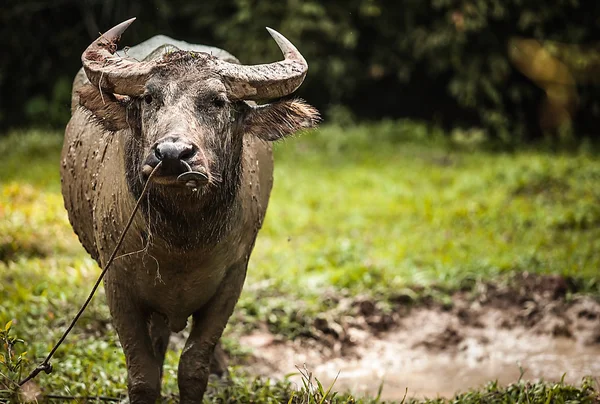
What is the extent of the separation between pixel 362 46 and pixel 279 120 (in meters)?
10.3

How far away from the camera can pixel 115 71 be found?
10.8 feet

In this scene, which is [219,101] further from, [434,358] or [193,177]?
[434,358]

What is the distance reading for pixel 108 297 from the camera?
12.1 feet

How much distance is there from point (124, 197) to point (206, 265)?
0.46 meters

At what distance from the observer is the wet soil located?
5156 millimetres

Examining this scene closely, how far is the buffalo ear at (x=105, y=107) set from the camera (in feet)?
11.2

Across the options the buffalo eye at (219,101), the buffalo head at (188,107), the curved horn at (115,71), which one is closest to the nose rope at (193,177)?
the buffalo head at (188,107)

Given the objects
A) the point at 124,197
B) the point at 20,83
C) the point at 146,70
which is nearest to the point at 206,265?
the point at 124,197

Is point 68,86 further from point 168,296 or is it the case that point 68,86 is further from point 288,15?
point 168,296

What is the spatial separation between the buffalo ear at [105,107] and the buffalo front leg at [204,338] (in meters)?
0.87

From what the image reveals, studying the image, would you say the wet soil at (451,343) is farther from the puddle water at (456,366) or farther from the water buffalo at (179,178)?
the water buffalo at (179,178)

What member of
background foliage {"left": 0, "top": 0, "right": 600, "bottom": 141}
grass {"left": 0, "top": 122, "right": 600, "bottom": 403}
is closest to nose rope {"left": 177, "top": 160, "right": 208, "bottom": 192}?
grass {"left": 0, "top": 122, "right": 600, "bottom": 403}

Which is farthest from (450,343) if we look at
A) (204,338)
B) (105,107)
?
(105,107)

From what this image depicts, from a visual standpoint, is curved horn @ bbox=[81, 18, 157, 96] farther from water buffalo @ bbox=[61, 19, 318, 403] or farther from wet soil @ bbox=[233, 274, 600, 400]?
wet soil @ bbox=[233, 274, 600, 400]
